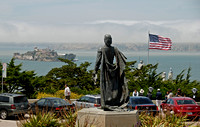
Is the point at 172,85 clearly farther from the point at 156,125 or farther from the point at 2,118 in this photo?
the point at 156,125

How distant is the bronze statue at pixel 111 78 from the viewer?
1259cm

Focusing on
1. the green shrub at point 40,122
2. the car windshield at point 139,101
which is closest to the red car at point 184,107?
the car windshield at point 139,101

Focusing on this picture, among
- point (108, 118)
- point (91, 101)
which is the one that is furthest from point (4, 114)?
point (108, 118)

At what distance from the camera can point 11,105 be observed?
20266mm

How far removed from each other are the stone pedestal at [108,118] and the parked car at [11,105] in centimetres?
878

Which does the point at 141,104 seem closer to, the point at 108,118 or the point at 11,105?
the point at 11,105

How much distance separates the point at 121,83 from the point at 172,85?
68.3 feet

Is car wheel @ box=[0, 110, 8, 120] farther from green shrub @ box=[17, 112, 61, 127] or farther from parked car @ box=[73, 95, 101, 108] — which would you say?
green shrub @ box=[17, 112, 61, 127]

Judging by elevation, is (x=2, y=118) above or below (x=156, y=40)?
below

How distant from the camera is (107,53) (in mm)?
12727

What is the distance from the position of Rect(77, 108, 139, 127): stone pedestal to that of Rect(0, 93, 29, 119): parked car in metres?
8.78

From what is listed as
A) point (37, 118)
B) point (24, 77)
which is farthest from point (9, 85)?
point (37, 118)

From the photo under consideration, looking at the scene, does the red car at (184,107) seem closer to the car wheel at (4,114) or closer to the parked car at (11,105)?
the parked car at (11,105)

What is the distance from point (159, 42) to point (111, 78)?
30639mm
